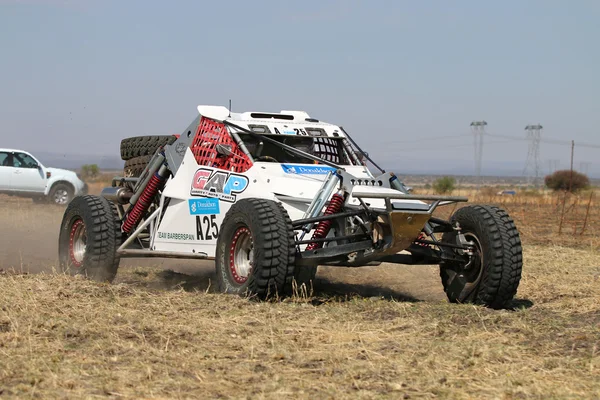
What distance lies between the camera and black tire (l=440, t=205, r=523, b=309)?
8.28 m

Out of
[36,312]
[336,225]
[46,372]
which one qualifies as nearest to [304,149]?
[336,225]

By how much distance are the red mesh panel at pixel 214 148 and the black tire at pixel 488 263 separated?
2.36m

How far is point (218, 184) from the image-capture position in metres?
9.35

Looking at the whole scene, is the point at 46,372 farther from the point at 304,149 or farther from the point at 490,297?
the point at 304,149

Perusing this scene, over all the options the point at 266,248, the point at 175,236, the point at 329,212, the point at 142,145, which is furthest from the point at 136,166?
the point at 266,248

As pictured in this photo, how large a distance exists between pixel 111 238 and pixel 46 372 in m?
5.13

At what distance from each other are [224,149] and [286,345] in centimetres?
370

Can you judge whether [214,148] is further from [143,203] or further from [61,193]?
[61,193]

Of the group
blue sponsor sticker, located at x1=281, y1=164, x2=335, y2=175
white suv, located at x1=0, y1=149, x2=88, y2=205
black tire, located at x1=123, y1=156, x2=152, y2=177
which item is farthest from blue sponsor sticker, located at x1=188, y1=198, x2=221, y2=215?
white suv, located at x1=0, y1=149, x2=88, y2=205

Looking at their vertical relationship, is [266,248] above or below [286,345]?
above

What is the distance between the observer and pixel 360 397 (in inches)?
192

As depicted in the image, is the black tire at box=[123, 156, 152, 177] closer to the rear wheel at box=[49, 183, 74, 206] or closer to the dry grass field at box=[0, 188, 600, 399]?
the dry grass field at box=[0, 188, 600, 399]

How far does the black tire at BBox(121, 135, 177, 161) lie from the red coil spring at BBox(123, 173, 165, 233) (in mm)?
722

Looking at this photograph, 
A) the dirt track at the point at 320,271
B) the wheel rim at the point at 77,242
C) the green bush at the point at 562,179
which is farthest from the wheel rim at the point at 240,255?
the green bush at the point at 562,179
